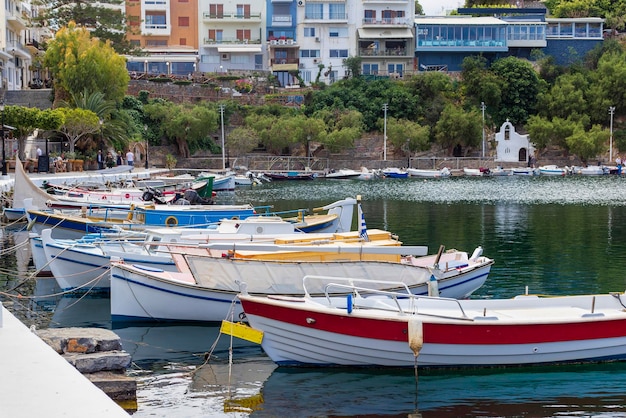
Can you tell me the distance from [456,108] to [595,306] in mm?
73617

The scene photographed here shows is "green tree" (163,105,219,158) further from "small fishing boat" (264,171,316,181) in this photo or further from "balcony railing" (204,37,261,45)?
"balcony railing" (204,37,261,45)

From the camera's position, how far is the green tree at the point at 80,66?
65.2 m

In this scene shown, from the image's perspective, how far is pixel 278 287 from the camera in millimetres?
17328

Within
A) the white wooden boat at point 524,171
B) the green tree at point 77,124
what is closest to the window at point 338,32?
the white wooden boat at point 524,171

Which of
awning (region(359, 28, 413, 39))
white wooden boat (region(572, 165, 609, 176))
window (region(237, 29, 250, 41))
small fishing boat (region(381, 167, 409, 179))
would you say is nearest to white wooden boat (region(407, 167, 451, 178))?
small fishing boat (region(381, 167, 409, 179))

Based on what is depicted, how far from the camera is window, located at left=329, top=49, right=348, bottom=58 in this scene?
94.1 m

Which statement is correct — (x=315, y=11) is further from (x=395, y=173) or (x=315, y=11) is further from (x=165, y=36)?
(x=395, y=173)

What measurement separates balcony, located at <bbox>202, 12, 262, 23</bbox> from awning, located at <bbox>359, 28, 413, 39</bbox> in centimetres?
1079

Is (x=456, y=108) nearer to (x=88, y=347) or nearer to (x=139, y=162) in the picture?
(x=139, y=162)

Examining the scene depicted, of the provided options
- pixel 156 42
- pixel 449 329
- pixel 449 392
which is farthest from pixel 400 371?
pixel 156 42

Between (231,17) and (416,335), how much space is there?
83568mm

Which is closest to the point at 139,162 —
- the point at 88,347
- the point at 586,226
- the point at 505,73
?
the point at 505,73

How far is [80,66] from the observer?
6519 centimetres

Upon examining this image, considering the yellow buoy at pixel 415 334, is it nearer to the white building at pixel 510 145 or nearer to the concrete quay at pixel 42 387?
the concrete quay at pixel 42 387
